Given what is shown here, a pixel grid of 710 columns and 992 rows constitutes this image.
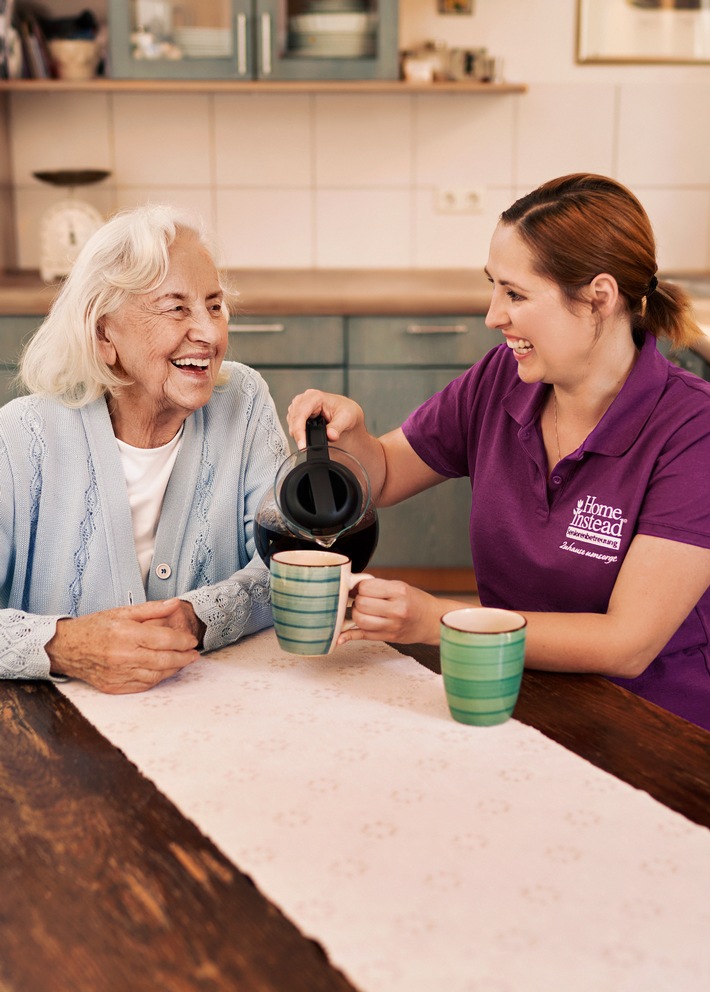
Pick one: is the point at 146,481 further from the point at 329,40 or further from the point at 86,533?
the point at 329,40

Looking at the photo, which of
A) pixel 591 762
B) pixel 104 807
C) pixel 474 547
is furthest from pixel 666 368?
pixel 104 807

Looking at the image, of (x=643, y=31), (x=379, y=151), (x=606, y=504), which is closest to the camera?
(x=606, y=504)

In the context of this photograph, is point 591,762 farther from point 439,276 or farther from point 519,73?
point 519,73

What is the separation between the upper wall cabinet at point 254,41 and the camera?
10.3 feet

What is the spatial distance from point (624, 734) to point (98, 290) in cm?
94

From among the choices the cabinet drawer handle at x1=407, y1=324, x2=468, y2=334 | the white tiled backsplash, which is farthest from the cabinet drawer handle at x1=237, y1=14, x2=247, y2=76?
the cabinet drawer handle at x1=407, y1=324, x2=468, y2=334

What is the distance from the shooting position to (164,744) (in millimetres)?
979

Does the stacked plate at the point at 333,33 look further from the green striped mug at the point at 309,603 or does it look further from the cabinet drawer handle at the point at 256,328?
the green striped mug at the point at 309,603

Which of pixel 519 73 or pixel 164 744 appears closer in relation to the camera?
pixel 164 744

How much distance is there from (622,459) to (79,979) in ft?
3.03

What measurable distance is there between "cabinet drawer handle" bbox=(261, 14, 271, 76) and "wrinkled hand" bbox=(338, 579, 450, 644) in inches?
95.4

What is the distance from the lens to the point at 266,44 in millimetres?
3131

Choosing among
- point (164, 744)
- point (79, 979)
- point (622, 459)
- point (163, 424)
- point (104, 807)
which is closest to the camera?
point (79, 979)

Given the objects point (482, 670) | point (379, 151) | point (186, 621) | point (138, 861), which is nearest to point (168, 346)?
→ point (186, 621)
